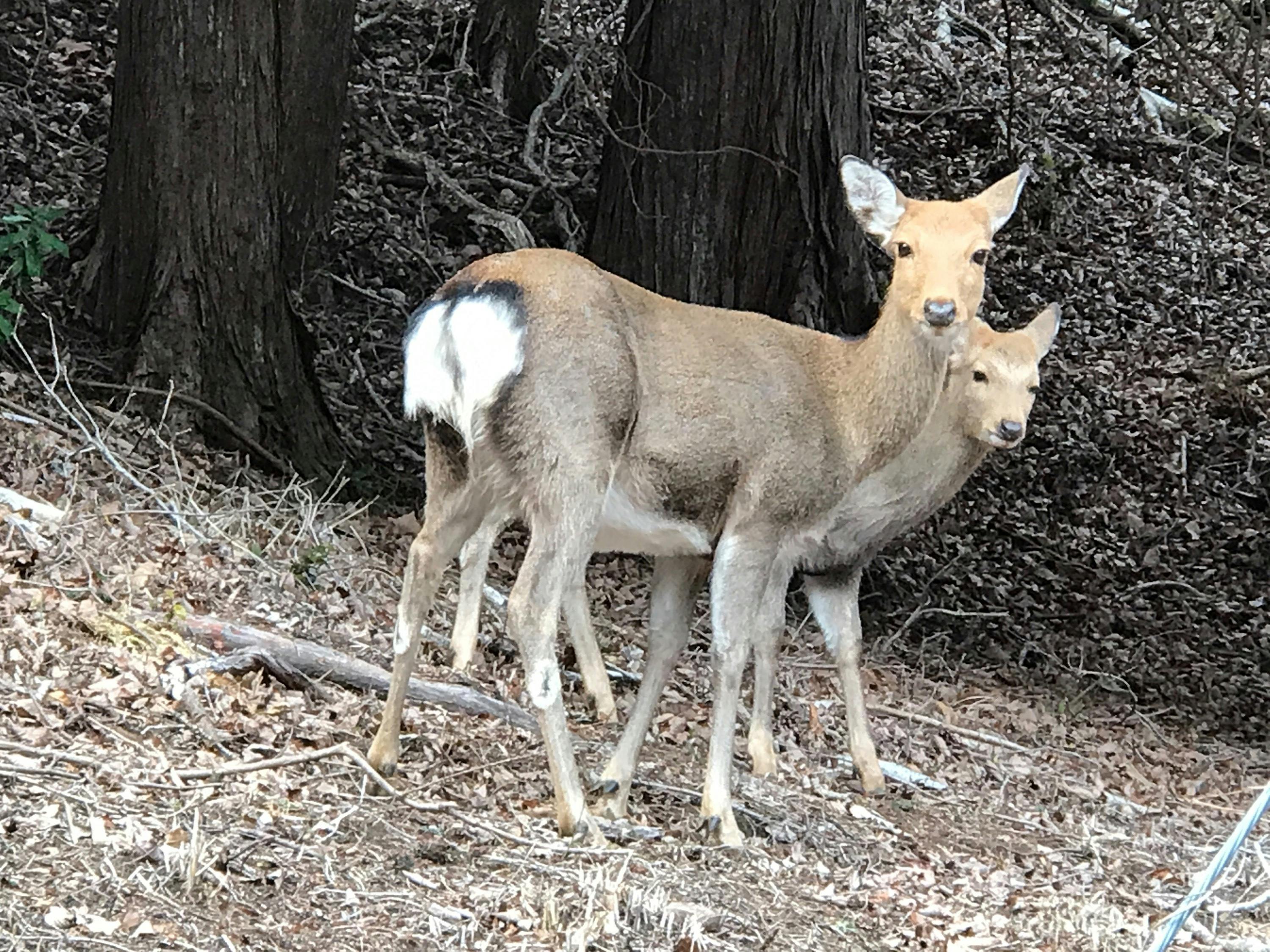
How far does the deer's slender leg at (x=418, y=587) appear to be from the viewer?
542cm

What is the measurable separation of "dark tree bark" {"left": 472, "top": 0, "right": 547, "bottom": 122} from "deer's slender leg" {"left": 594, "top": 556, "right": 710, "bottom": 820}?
6489 millimetres

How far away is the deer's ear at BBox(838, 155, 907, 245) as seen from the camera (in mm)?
5934

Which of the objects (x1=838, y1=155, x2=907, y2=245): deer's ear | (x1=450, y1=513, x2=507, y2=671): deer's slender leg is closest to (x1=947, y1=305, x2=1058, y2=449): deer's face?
(x1=838, y1=155, x2=907, y2=245): deer's ear

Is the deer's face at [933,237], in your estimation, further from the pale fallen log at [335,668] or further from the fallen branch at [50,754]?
the fallen branch at [50,754]

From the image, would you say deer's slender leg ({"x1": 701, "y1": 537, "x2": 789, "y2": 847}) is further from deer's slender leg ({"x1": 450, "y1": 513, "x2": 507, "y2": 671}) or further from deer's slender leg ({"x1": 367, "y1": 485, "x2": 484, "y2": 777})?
deer's slender leg ({"x1": 450, "y1": 513, "x2": 507, "y2": 671})

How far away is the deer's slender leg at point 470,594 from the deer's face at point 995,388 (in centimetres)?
199

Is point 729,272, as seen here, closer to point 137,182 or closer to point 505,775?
point 137,182

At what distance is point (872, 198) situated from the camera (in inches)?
234

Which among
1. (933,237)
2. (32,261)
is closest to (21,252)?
(32,261)

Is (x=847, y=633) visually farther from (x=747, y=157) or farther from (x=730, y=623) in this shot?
(x=747, y=157)

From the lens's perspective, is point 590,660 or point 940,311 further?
point 590,660

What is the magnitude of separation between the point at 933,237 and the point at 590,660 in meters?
2.41

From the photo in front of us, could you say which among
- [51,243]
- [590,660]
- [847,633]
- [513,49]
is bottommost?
[590,660]


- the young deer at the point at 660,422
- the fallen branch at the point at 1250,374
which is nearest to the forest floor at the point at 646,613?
the fallen branch at the point at 1250,374
